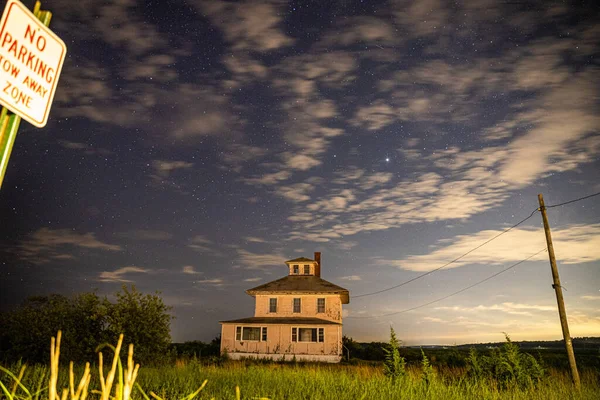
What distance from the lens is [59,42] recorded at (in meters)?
2.40

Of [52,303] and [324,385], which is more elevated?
[52,303]

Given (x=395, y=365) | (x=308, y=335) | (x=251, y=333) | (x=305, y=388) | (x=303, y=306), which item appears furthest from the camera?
(x=303, y=306)

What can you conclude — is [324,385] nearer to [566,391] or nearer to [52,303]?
[566,391]

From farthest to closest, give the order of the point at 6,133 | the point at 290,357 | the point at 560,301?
1. the point at 290,357
2. the point at 560,301
3. the point at 6,133

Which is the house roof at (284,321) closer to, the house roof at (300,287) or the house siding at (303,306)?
the house siding at (303,306)

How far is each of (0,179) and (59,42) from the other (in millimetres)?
908

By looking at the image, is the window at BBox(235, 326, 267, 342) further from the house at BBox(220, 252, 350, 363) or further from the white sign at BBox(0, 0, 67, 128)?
the white sign at BBox(0, 0, 67, 128)

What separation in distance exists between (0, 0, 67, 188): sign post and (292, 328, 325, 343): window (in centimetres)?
3655

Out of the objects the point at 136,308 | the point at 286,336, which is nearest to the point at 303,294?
the point at 286,336

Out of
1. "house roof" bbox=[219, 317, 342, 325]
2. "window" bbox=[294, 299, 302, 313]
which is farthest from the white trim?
"window" bbox=[294, 299, 302, 313]

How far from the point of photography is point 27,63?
220 cm

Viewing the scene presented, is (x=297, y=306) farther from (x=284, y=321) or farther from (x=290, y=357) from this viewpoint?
(x=290, y=357)

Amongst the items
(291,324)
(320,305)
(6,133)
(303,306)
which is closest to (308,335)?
(291,324)

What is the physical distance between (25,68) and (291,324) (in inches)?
1448
